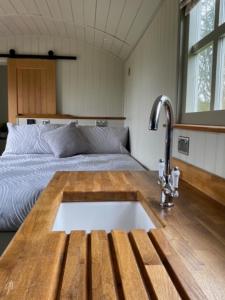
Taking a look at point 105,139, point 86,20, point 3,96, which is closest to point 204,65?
point 86,20

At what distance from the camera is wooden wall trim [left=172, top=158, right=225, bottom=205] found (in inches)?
38.4

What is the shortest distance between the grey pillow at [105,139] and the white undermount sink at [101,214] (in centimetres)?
206

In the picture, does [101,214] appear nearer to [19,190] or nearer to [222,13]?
[19,190]

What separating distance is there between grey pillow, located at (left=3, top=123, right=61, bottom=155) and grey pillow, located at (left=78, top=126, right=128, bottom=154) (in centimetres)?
39

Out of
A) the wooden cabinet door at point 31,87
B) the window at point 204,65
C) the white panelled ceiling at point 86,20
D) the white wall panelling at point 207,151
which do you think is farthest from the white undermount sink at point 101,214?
the wooden cabinet door at point 31,87

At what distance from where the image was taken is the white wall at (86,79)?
3.80 m

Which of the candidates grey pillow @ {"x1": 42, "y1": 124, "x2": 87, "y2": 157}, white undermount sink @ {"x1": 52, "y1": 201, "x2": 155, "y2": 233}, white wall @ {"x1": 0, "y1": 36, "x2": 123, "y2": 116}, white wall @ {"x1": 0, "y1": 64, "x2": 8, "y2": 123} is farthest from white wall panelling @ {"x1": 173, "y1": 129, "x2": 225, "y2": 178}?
white wall @ {"x1": 0, "y1": 64, "x2": 8, "y2": 123}

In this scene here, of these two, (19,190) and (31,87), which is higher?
(31,87)

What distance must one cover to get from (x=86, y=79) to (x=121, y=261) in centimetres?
352

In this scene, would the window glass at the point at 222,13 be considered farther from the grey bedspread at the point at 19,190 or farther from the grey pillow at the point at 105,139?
the grey pillow at the point at 105,139

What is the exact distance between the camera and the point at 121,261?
57cm

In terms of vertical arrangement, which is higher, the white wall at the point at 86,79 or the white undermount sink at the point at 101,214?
the white wall at the point at 86,79

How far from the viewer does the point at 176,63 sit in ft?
5.29

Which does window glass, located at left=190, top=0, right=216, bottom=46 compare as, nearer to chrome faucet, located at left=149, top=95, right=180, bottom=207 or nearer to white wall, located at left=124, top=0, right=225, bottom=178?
white wall, located at left=124, top=0, right=225, bottom=178
